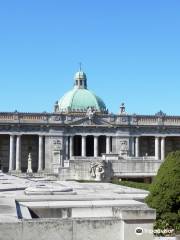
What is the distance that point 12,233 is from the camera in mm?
10375

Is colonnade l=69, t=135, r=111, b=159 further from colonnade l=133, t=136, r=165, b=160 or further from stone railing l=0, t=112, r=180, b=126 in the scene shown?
colonnade l=133, t=136, r=165, b=160

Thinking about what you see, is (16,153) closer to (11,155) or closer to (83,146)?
(11,155)

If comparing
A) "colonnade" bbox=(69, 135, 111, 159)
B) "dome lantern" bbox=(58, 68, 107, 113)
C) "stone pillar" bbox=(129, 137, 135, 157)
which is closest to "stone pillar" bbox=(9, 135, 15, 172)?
"colonnade" bbox=(69, 135, 111, 159)

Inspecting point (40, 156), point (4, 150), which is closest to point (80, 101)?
point (40, 156)

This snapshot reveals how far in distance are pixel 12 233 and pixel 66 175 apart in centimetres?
3142

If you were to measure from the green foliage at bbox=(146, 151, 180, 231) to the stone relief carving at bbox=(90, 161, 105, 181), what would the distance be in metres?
23.3

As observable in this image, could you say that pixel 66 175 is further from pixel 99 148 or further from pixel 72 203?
pixel 99 148

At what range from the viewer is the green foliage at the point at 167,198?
1520 cm

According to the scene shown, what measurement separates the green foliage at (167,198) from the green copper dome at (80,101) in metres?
67.3

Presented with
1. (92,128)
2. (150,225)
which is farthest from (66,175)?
(92,128)

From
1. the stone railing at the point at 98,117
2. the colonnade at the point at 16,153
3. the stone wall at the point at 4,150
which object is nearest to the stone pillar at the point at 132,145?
the stone railing at the point at 98,117

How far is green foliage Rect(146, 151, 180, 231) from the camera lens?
15.2 metres

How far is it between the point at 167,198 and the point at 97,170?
24.3 meters

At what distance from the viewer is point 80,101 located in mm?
86125
